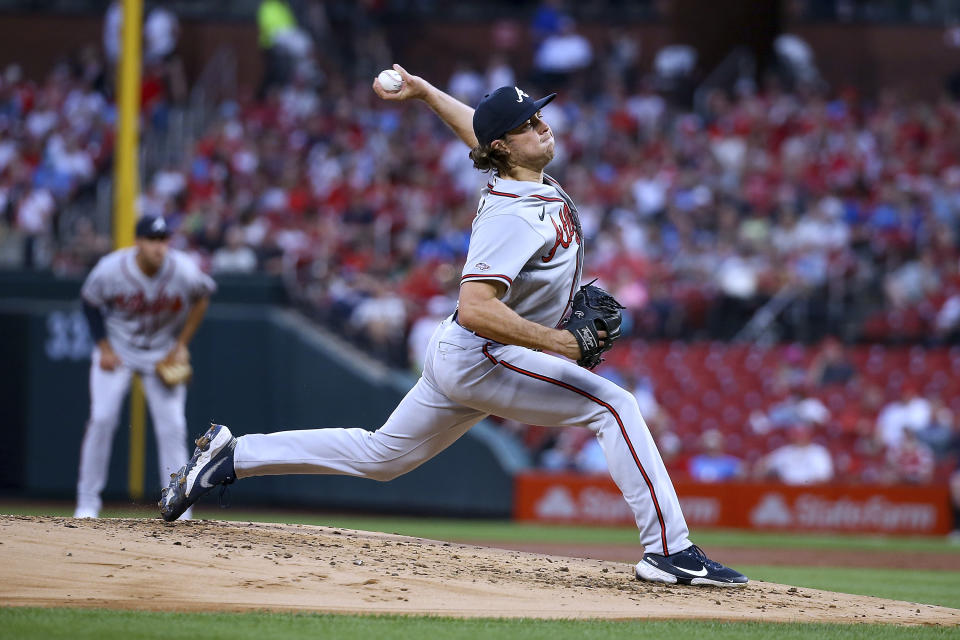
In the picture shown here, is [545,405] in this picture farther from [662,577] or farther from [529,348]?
[662,577]

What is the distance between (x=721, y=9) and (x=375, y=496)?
9.31 meters

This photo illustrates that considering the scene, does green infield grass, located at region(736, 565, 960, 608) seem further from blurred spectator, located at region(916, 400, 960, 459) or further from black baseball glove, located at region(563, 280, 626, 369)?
blurred spectator, located at region(916, 400, 960, 459)

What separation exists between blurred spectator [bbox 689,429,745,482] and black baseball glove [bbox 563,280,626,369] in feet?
24.8

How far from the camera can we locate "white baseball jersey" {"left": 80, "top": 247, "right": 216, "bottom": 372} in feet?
27.2

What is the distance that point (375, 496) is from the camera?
13.1 metres

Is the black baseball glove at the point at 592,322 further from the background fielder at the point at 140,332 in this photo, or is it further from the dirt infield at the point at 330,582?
the background fielder at the point at 140,332

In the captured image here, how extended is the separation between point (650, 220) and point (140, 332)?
25.1ft

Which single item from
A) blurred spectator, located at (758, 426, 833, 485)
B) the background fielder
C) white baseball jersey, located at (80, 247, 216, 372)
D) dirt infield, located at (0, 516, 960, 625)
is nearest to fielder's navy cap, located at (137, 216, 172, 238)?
the background fielder

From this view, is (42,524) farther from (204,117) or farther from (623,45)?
(623,45)

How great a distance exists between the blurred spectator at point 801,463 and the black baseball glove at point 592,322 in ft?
24.2

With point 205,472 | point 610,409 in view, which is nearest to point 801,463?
point 610,409

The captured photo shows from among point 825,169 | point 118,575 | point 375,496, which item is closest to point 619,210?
point 825,169

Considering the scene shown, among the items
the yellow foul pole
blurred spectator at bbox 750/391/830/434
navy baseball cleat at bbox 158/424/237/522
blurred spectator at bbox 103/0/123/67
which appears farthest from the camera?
blurred spectator at bbox 103/0/123/67

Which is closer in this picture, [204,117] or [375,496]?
[375,496]
